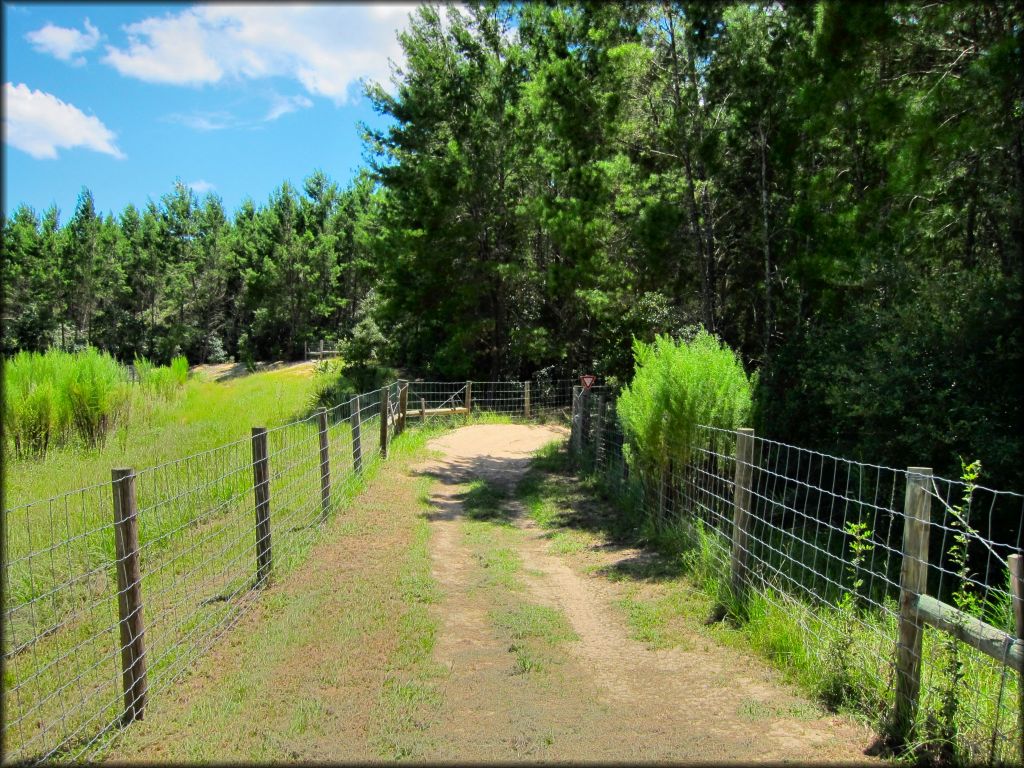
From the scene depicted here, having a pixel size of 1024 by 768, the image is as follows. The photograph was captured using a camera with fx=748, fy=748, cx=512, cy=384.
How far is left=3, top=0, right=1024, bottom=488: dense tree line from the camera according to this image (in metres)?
8.37

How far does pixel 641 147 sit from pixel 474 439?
773 cm

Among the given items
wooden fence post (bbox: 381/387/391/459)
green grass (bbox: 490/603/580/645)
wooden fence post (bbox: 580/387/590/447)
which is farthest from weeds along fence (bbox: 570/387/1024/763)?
wooden fence post (bbox: 381/387/391/459)

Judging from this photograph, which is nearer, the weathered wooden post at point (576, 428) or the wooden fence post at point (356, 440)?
the wooden fence post at point (356, 440)

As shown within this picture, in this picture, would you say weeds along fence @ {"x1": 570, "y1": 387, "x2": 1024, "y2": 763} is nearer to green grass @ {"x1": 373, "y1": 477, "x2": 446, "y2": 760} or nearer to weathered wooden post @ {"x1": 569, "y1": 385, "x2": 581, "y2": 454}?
green grass @ {"x1": 373, "y1": 477, "x2": 446, "y2": 760}

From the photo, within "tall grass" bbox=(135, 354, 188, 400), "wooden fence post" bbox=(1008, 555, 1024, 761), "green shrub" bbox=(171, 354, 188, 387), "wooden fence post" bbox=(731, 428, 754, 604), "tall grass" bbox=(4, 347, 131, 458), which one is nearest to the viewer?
"wooden fence post" bbox=(1008, 555, 1024, 761)

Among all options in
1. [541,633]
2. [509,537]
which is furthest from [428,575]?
[509,537]

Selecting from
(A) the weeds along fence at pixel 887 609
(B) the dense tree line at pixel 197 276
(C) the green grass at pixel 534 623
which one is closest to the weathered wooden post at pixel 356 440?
(A) the weeds along fence at pixel 887 609

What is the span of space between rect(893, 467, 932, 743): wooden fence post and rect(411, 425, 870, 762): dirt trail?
266 millimetres

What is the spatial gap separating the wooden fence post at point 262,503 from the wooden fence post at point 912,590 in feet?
15.5

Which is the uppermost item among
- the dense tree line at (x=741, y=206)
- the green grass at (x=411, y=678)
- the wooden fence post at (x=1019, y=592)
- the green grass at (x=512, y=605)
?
the dense tree line at (x=741, y=206)

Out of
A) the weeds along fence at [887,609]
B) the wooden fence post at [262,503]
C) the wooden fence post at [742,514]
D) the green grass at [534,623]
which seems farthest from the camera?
the wooden fence post at [262,503]

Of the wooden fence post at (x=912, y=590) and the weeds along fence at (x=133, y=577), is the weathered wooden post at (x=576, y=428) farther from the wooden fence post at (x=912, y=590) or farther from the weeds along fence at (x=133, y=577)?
the wooden fence post at (x=912, y=590)

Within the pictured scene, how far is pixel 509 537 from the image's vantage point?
28.8 ft

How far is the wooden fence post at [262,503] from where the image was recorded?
245 inches
